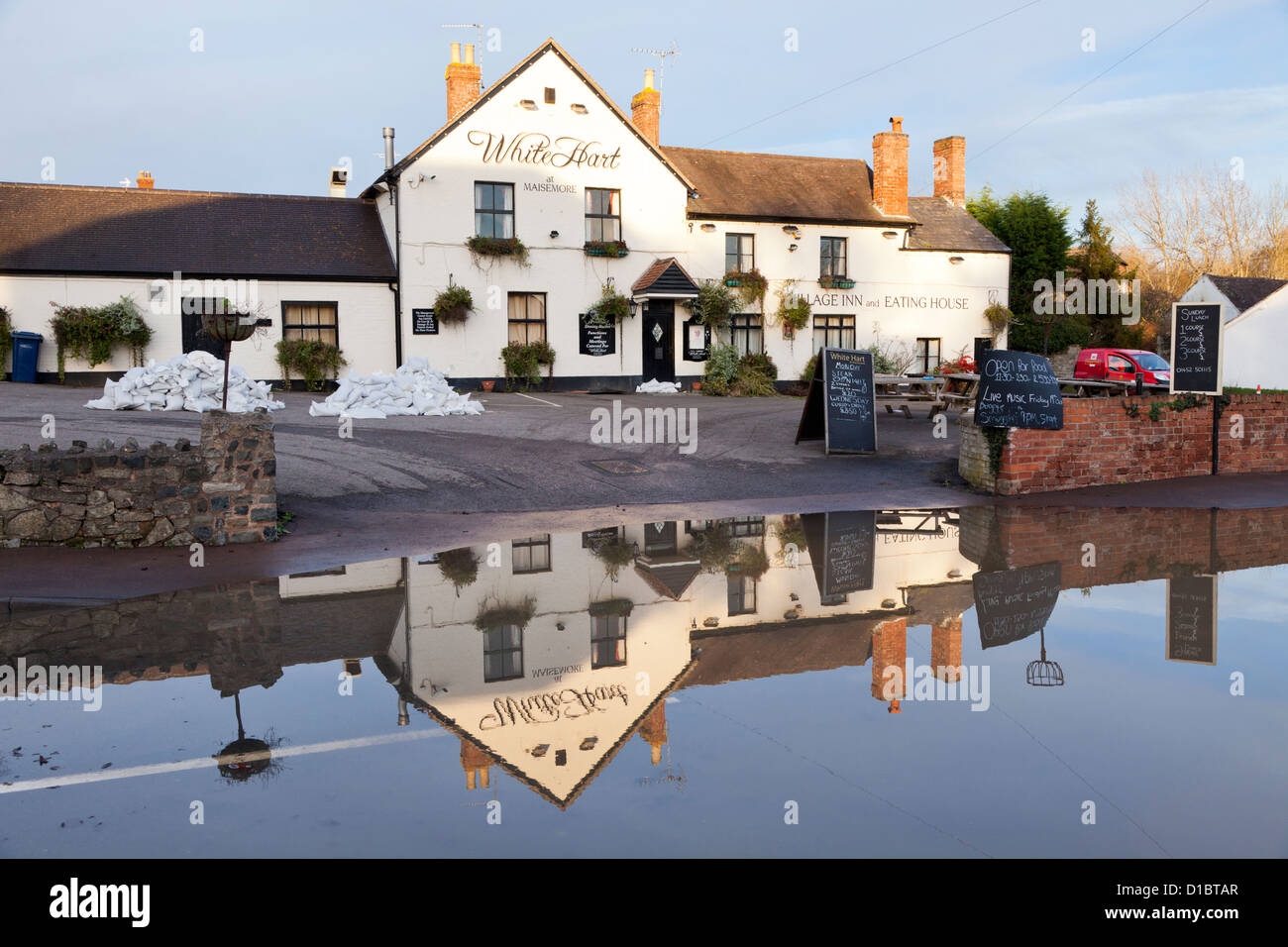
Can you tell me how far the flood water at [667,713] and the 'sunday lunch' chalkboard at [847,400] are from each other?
6669mm

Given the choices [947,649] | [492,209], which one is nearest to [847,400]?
[947,649]

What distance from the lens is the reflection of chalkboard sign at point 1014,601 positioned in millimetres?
6832

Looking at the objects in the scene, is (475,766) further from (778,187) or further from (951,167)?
(951,167)

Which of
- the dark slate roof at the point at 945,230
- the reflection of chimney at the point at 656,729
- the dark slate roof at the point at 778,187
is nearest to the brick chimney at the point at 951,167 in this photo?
the dark slate roof at the point at 945,230

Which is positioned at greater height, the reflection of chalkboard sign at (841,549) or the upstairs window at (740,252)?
the upstairs window at (740,252)

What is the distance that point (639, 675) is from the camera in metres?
5.92

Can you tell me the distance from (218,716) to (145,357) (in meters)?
21.3

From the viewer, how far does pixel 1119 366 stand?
30.8 m

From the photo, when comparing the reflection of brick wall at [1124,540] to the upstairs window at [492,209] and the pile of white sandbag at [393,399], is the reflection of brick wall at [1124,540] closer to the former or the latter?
the pile of white sandbag at [393,399]

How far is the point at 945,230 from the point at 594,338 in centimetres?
1207

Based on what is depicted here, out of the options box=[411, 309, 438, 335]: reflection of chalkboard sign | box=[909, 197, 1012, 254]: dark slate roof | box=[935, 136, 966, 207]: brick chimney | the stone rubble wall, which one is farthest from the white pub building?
the stone rubble wall

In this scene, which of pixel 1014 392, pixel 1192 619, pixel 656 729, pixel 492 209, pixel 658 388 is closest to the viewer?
pixel 656 729

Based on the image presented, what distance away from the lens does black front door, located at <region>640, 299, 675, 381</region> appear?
27594mm

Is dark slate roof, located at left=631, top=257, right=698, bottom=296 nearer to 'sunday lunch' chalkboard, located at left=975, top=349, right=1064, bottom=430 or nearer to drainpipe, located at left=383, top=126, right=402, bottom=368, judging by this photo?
drainpipe, located at left=383, top=126, right=402, bottom=368
